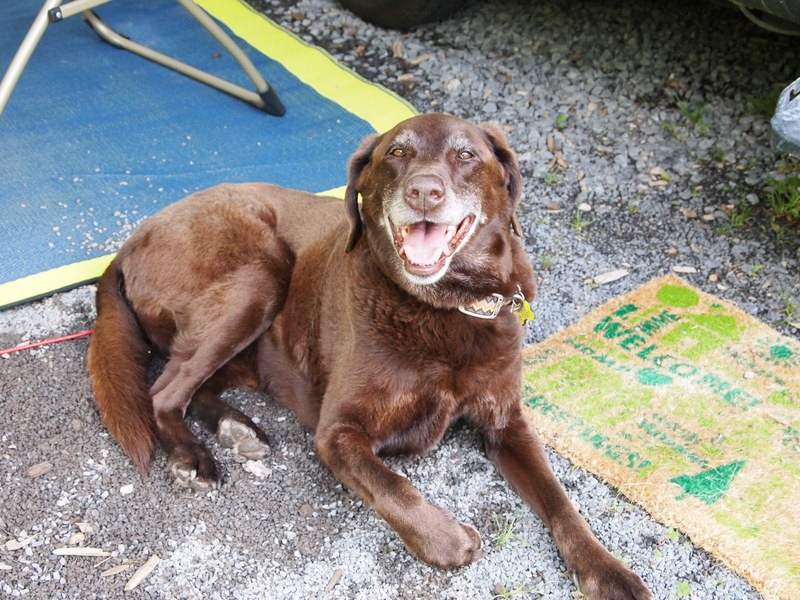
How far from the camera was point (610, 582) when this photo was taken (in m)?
2.43

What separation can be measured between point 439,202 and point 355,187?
0.43 m

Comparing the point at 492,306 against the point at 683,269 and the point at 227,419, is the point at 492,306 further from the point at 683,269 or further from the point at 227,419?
the point at 683,269

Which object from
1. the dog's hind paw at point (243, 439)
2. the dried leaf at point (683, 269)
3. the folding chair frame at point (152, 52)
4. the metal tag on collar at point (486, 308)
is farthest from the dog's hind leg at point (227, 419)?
the dried leaf at point (683, 269)

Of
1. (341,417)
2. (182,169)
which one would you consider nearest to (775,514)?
(341,417)

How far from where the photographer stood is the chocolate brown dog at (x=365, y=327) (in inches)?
103

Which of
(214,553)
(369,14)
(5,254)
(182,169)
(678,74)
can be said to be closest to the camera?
(214,553)

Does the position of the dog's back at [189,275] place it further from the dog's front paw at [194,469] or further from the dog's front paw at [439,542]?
the dog's front paw at [439,542]

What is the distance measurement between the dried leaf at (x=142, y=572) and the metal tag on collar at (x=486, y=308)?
1.14 m

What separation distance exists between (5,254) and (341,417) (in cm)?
193

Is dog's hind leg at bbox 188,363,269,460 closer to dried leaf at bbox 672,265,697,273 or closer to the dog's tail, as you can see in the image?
the dog's tail

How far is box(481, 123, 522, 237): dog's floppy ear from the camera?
111 inches

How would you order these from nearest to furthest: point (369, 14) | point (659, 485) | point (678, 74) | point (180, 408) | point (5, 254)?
point (659, 485) → point (180, 408) → point (5, 254) → point (678, 74) → point (369, 14)

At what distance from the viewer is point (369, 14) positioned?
6094 mm

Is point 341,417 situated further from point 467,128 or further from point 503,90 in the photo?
point 503,90
